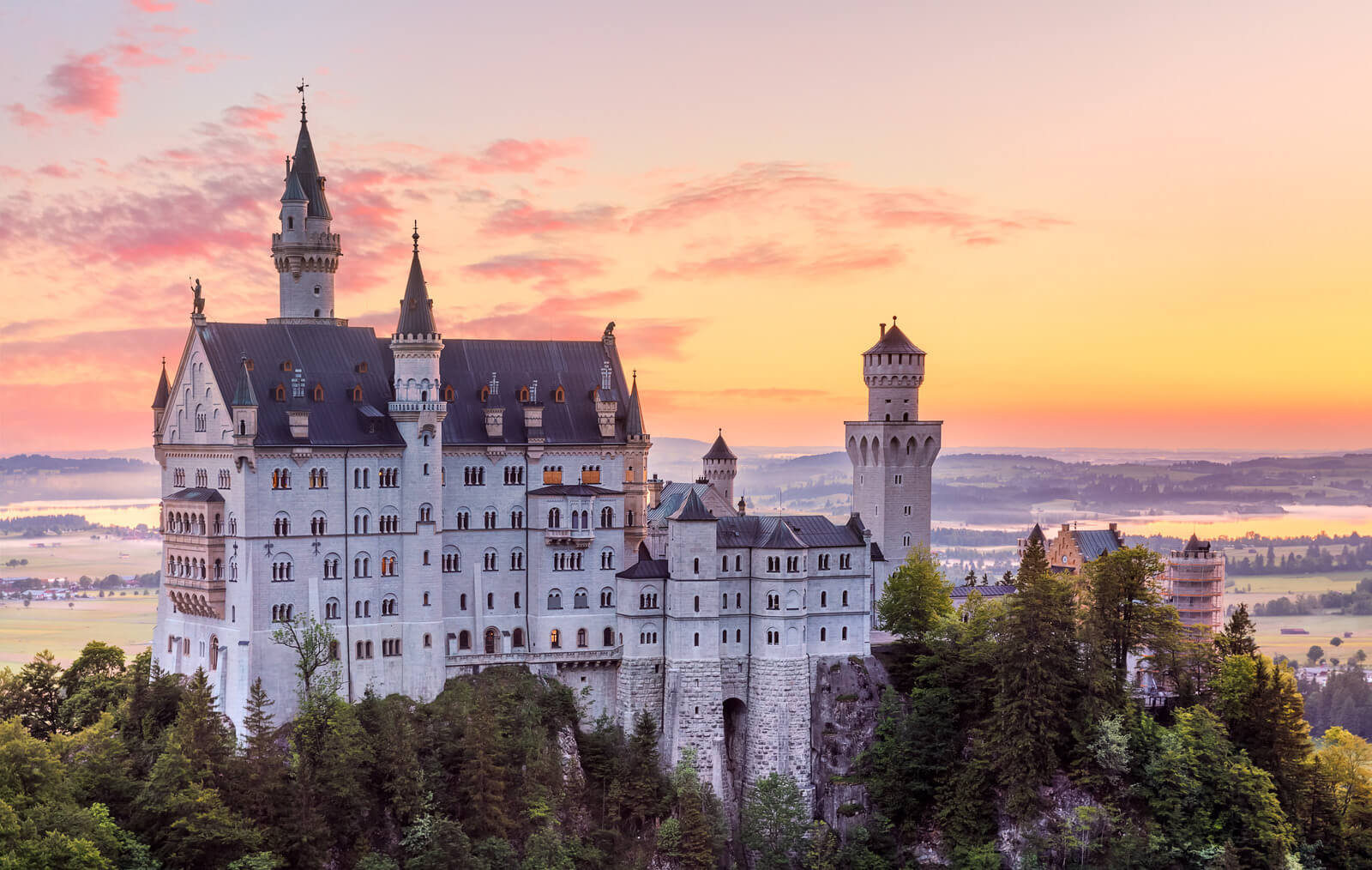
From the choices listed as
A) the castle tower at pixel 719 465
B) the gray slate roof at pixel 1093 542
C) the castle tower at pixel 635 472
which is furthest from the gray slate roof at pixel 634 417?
the gray slate roof at pixel 1093 542

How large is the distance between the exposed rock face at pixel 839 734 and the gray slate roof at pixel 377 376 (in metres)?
23.3

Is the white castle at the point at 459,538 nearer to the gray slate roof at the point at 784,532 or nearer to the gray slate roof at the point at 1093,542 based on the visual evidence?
the gray slate roof at the point at 784,532

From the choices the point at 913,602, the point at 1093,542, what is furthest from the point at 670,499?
the point at 1093,542

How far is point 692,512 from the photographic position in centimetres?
10581

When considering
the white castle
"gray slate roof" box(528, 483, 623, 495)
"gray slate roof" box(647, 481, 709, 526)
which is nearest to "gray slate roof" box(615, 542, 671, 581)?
the white castle

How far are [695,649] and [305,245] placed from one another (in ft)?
134

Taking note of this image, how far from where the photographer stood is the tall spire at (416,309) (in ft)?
340

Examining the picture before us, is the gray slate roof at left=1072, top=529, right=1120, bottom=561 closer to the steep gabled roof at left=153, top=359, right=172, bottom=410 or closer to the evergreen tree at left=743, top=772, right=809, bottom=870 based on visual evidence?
the evergreen tree at left=743, top=772, right=809, bottom=870

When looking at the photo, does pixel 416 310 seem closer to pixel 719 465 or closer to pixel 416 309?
pixel 416 309

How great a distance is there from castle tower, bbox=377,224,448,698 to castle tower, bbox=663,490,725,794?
633 inches

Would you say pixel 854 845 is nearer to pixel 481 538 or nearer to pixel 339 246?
pixel 481 538

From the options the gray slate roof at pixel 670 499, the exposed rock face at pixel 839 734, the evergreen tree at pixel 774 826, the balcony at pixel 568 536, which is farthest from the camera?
the gray slate roof at pixel 670 499

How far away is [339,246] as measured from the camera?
368 ft

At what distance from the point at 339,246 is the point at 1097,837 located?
68066mm
